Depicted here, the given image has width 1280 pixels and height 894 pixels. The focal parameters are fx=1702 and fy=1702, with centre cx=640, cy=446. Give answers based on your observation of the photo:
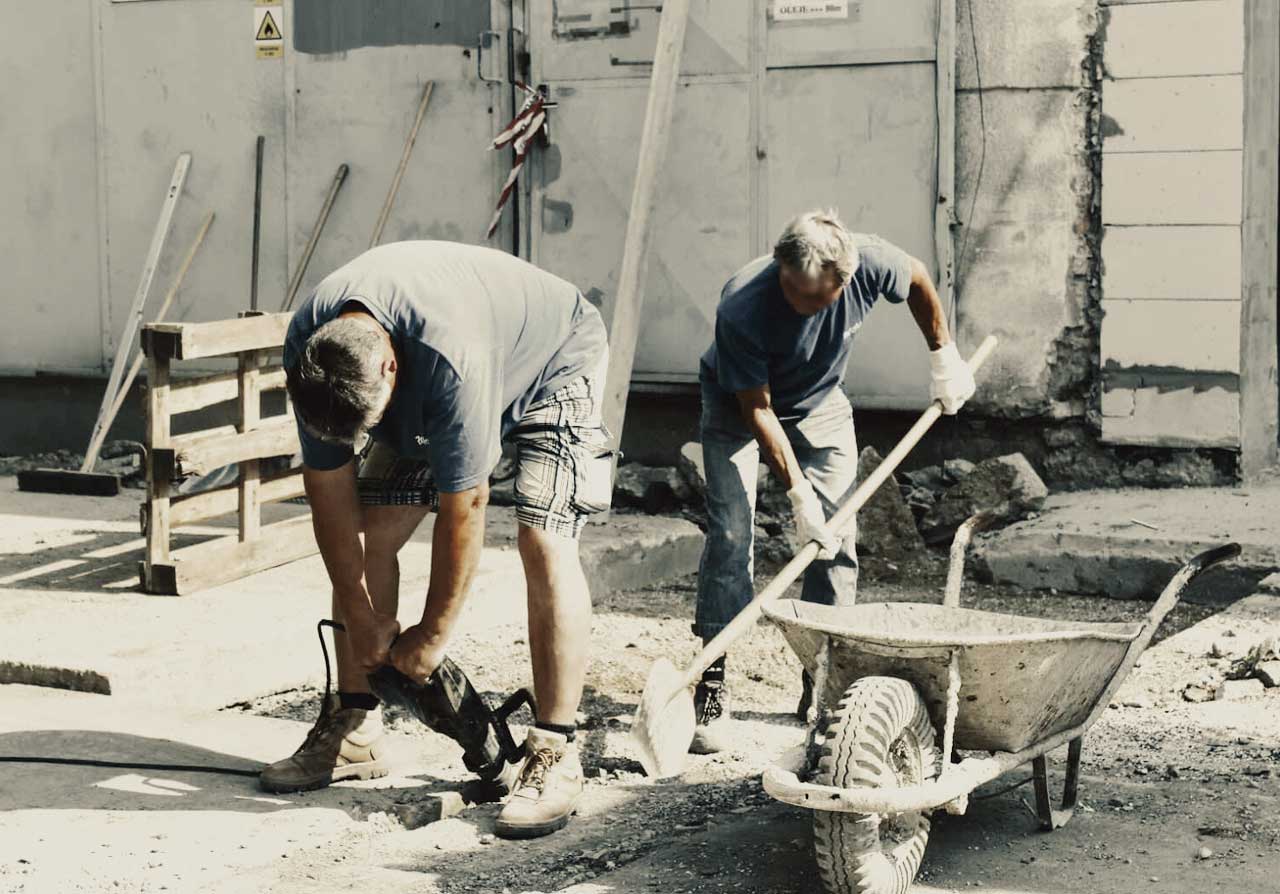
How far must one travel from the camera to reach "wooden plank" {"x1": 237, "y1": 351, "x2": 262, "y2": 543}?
637 centimetres

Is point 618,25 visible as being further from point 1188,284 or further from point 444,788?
point 444,788

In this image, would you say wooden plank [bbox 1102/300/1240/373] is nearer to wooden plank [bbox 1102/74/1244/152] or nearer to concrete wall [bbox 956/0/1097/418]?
concrete wall [bbox 956/0/1097/418]

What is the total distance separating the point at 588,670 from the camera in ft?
18.6

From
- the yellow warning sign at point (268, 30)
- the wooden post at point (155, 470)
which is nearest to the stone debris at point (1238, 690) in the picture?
the wooden post at point (155, 470)

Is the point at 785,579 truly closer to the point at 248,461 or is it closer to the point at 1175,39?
the point at 248,461

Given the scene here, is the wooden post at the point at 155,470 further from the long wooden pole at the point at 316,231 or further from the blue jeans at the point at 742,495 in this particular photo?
the long wooden pole at the point at 316,231

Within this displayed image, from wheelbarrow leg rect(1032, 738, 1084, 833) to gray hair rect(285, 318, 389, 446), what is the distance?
5.64ft

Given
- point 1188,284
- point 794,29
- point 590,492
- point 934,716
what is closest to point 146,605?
point 590,492

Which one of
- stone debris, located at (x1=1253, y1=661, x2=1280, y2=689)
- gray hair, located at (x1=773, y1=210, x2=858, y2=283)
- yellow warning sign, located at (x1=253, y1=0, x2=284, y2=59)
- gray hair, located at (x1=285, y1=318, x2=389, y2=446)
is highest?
yellow warning sign, located at (x1=253, y1=0, x2=284, y2=59)

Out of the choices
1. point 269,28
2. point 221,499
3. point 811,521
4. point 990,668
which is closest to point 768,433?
point 811,521

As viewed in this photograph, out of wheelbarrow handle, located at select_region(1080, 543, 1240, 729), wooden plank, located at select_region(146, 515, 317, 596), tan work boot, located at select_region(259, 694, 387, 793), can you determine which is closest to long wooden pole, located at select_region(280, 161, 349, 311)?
wooden plank, located at select_region(146, 515, 317, 596)

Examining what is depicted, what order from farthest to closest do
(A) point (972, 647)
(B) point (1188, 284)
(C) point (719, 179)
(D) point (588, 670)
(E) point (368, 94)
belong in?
1. (E) point (368, 94)
2. (C) point (719, 179)
3. (B) point (1188, 284)
4. (D) point (588, 670)
5. (A) point (972, 647)

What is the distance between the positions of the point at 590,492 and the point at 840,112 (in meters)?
3.79

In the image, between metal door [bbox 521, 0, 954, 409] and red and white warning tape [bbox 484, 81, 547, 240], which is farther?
red and white warning tape [bbox 484, 81, 547, 240]
